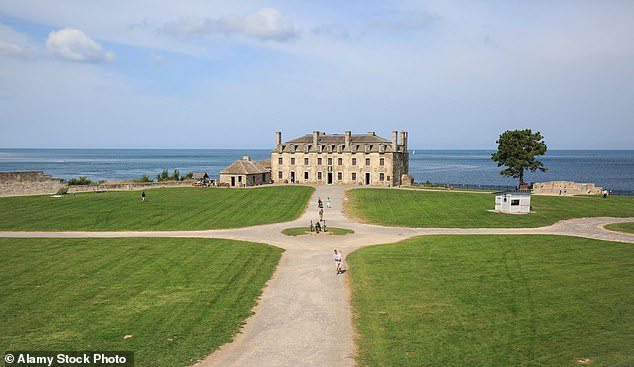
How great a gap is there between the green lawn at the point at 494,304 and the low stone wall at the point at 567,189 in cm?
4155

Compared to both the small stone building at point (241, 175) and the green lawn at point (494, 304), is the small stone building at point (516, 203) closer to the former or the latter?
the green lawn at point (494, 304)

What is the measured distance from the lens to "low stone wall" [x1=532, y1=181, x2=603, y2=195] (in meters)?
73.6

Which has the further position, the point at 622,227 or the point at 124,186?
the point at 124,186

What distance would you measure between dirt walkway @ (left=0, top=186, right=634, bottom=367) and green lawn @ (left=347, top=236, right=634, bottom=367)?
3.38 ft

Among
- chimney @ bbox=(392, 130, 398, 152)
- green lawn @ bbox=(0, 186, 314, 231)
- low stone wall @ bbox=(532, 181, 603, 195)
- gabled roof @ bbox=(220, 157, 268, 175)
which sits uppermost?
chimney @ bbox=(392, 130, 398, 152)

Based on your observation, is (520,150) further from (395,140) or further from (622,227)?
(622,227)

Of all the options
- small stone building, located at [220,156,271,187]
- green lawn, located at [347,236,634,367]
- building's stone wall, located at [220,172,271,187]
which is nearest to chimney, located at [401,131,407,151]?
small stone building, located at [220,156,271,187]

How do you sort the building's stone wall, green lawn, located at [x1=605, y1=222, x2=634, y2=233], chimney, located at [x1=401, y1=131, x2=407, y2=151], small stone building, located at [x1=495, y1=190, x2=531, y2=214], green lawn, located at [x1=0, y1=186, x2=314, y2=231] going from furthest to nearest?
chimney, located at [x1=401, y1=131, x2=407, y2=151] < the building's stone wall < small stone building, located at [x1=495, y1=190, x2=531, y2=214] < green lawn, located at [x1=0, y1=186, x2=314, y2=231] < green lawn, located at [x1=605, y1=222, x2=634, y2=233]

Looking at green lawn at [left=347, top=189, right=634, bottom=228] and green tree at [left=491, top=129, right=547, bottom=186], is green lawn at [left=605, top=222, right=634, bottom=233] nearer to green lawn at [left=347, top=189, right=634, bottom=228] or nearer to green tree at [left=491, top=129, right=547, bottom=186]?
green lawn at [left=347, top=189, right=634, bottom=228]

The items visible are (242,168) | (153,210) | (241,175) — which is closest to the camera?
(153,210)

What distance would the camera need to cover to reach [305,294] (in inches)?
969

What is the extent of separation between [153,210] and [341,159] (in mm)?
39379

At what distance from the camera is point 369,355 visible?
17469 millimetres

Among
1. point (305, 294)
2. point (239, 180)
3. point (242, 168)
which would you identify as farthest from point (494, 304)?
point (242, 168)
